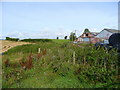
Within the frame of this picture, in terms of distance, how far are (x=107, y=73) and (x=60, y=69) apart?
1.79 meters

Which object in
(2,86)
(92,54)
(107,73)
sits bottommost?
(2,86)

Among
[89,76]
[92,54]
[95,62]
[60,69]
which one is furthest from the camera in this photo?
[92,54]

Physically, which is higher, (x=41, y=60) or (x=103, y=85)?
(x=41, y=60)

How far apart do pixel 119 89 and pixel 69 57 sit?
10.5ft

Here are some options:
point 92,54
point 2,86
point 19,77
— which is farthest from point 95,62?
point 2,86

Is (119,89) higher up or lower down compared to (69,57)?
lower down

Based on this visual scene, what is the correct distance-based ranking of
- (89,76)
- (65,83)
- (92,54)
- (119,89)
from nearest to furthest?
(119,89), (65,83), (89,76), (92,54)

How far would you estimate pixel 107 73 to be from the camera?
16.2ft

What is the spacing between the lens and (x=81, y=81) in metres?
4.88

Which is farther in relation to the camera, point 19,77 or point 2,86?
point 19,77

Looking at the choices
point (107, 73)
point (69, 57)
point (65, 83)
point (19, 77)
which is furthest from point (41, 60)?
point (107, 73)

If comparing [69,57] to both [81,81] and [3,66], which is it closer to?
[81,81]

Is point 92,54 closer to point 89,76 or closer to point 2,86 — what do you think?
point 89,76

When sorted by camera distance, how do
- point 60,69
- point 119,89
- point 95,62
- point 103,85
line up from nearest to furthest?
point 119,89, point 103,85, point 60,69, point 95,62
